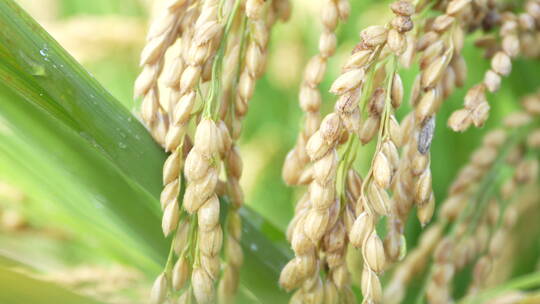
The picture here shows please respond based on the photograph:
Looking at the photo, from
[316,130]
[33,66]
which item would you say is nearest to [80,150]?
[33,66]

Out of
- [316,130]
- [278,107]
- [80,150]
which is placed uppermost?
[80,150]

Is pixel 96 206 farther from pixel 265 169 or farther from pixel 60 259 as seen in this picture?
pixel 265 169

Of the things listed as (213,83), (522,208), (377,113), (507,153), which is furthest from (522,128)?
(213,83)

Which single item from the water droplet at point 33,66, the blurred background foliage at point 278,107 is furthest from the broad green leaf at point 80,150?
the blurred background foliage at point 278,107

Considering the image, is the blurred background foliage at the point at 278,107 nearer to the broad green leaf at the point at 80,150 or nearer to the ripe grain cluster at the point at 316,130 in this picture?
the broad green leaf at the point at 80,150

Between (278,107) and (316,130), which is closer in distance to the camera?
(316,130)

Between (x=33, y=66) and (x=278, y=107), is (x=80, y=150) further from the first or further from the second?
(x=278, y=107)

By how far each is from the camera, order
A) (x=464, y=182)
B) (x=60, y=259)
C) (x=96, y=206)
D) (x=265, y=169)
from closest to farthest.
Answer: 1. (x=96, y=206)
2. (x=464, y=182)
3. (x=60, y=259)
4. (x=265, y=169)
